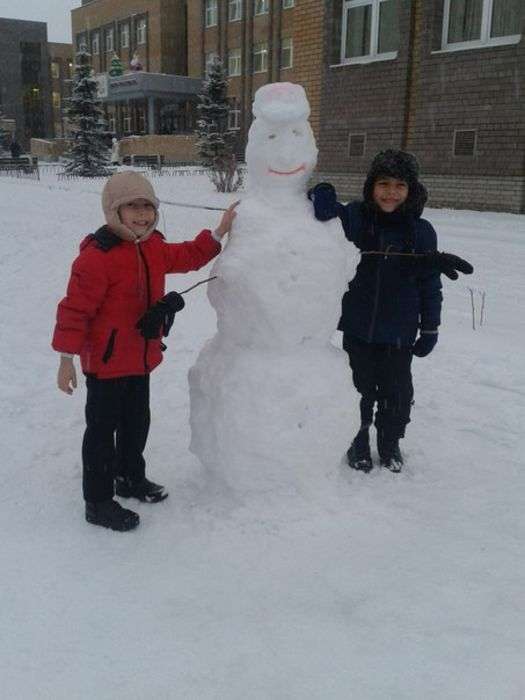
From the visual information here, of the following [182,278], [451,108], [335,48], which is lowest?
[182,278]

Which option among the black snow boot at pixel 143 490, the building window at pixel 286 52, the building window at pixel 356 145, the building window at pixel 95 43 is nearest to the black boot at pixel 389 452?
the black snow boot at pixel 143 490

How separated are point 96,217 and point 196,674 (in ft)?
39.9

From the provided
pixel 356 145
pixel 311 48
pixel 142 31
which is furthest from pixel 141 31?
pixel 356 145

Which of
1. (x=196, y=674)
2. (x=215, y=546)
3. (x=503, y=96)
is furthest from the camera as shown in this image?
Answer: (x=503, y=96)

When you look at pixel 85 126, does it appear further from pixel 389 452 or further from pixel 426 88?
pixel 389 452

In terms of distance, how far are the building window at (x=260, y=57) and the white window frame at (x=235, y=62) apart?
43.5 inches

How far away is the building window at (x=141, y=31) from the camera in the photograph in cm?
4478

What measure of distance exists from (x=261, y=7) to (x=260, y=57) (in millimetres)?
2689

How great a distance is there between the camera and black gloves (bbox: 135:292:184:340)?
267 cm

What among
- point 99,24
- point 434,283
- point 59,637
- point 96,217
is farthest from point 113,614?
point 99,24

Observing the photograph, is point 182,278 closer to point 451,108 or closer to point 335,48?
point 451,108

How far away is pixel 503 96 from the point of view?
12.3m

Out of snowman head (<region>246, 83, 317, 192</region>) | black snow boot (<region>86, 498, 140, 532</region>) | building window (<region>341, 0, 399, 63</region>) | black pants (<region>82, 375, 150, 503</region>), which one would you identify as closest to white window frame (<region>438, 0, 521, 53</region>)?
building window (<region>341, 0, 399, 63</region>)

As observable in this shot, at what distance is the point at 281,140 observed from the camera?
282cm
